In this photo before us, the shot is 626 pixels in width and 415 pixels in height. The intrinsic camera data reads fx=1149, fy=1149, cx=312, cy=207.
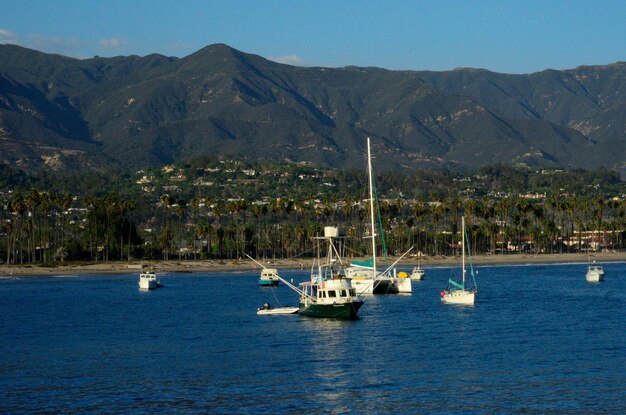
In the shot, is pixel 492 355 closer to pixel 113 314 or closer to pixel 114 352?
pixel 114 352

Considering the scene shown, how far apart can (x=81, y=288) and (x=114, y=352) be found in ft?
244

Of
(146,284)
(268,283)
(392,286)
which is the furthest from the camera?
(268,283)

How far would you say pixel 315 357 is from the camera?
7106 cm

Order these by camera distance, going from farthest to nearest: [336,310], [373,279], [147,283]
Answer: [147,283] < [373,279] < [336,310]

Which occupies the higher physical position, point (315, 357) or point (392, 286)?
point (392, 286)

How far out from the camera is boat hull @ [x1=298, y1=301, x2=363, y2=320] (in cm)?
9138

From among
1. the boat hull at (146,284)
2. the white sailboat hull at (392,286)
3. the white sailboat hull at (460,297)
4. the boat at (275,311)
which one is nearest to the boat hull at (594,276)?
the white sailboat hull at (392,286)

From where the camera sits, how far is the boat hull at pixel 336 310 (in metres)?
91.4

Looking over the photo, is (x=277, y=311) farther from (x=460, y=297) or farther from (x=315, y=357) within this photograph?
(x=315, y=357)

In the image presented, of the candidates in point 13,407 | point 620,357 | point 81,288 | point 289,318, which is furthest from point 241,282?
point 13,407

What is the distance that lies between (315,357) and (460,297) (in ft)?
138

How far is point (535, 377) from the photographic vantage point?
205 feet

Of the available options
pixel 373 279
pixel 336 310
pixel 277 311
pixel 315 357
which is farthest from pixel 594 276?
pixel 315 357

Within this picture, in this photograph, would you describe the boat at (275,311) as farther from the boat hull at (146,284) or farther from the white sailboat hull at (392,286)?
the boat hull at (146,284)
